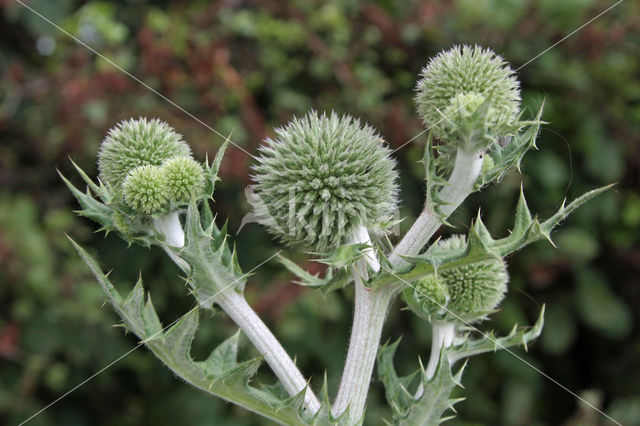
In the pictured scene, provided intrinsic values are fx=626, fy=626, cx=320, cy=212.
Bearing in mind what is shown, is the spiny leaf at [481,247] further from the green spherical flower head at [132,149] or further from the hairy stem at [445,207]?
the green spherical flower head at [132,149]

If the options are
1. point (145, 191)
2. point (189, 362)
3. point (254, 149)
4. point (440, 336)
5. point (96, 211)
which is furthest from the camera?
point (254, 149)

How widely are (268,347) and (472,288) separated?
0.68 metres

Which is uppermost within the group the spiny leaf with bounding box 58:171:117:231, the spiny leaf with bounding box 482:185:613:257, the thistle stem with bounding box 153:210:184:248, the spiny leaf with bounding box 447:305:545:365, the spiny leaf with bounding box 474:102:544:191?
the spiny leaf with bounding box 58:171:117:231

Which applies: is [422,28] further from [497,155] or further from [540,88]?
[497,155]

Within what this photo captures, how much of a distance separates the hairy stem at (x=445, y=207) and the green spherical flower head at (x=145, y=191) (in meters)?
0.66

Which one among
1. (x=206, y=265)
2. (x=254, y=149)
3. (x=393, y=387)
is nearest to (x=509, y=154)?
(x=393, y=387)

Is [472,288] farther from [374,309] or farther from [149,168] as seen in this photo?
[149,168]

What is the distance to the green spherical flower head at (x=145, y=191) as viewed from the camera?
1720 mm

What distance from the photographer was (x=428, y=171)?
1.59 meters

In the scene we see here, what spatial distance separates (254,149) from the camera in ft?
12.3

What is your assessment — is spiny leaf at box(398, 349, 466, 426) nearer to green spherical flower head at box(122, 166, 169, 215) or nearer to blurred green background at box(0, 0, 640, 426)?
green spherical flower head at box(122, 166, 169, 215)

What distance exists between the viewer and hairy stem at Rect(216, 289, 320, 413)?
1734 millimetres

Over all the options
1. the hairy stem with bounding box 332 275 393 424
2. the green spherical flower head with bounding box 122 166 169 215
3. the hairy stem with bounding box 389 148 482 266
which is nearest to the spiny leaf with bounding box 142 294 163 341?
the green spherical flower head with bounding box 122 166 169 215

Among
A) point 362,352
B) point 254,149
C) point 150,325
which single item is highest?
point 254,149
